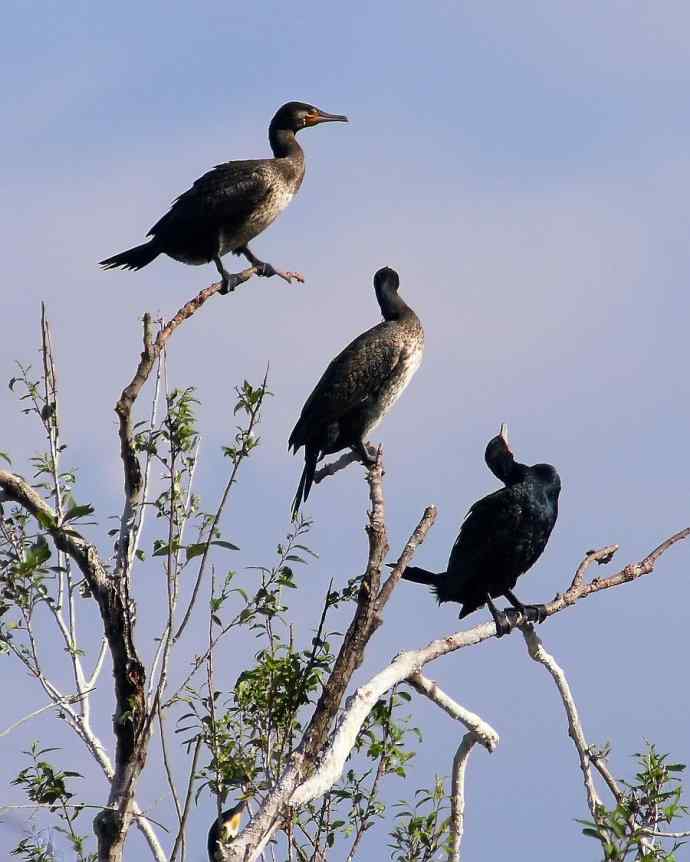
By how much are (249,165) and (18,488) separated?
4900mm

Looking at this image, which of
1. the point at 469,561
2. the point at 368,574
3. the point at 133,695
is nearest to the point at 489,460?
the point at 469,561

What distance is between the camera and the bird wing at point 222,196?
8828 millimetres

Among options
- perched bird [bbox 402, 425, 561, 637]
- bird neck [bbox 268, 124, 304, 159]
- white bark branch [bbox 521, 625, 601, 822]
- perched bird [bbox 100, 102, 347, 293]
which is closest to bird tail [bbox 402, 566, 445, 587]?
perched bird [bbox 402, 425, 561, 637]

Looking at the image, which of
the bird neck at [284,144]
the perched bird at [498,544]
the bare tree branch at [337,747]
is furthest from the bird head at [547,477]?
the bird neck at [284,144]

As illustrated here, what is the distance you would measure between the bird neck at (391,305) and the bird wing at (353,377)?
30cm

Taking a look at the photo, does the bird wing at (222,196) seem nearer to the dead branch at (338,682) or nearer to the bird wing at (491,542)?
the bird wing at (491,542)

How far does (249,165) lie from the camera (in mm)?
9242

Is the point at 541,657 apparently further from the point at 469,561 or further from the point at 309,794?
the point at 309,794

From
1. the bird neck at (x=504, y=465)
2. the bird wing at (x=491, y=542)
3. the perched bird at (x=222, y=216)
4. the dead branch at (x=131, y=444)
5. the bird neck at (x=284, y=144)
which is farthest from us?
the bird neck at (x=284, y=144)

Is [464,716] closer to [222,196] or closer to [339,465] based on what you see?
[339,465]

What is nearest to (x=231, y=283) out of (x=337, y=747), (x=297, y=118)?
(x=297, y=118)

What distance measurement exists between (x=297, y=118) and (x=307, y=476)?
3185mm

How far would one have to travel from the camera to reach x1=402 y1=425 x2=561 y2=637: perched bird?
24.6 ft

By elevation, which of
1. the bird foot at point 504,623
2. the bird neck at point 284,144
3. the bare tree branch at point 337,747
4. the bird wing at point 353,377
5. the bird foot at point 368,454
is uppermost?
the bird neck at point 284,144
